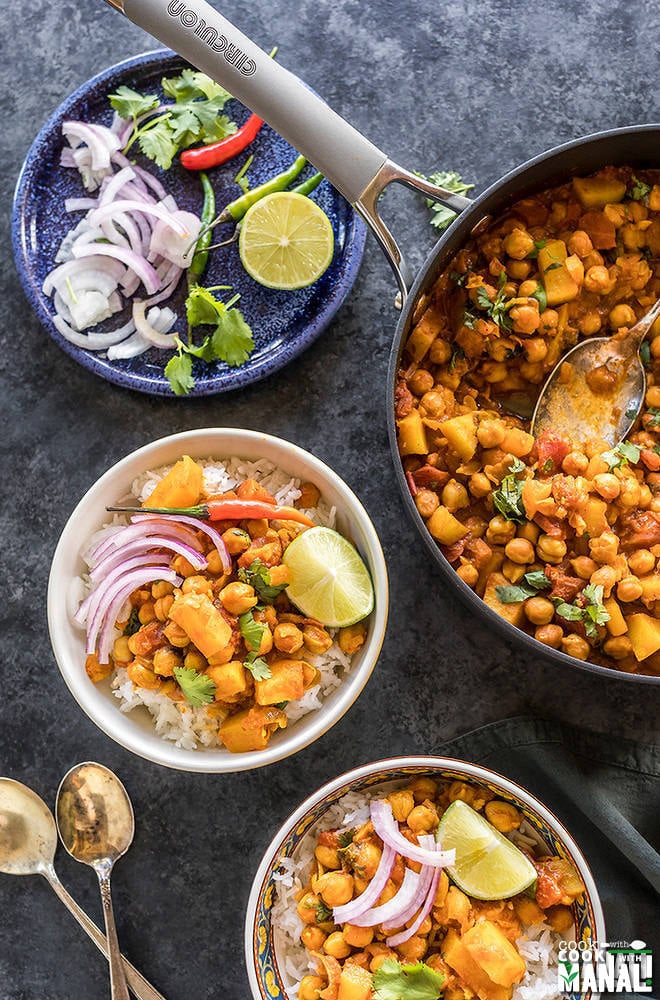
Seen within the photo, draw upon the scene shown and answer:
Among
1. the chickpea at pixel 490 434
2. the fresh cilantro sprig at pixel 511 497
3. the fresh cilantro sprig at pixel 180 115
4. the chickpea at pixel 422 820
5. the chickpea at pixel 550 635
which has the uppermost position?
the fresh cilantro sprig at pixel 180 115

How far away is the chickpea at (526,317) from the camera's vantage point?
2.62 m

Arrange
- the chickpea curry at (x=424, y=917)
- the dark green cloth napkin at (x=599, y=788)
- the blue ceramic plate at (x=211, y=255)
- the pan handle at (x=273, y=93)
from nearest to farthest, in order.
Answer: the pan handle at (x=273, y=93) < the chickpea curry at (x=424, y=917) < the dark green cloth napkin at (x=599, y=788) < the blue ceramic plate at (x=211, y=255)

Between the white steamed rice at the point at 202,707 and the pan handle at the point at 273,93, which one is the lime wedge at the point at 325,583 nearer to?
the white steamed rice at the point at 202,707

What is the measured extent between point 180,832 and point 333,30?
2693 millimetres

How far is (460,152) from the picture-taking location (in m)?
3.06

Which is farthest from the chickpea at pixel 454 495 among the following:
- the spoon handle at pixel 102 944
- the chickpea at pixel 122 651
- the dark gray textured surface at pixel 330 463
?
the spoon handle at pixel 102 944

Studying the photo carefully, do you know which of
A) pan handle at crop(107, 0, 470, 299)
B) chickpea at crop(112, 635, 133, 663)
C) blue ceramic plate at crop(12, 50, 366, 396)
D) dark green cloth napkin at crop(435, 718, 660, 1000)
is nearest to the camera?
pan handle at crop(107, 0, 470, 299)

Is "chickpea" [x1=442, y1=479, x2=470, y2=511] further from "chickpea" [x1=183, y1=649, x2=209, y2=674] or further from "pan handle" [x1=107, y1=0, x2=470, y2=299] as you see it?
"chickpea" [x1=183, y1=649, x2=209, y2=674]

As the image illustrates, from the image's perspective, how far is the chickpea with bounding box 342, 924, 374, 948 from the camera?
8.64 ft

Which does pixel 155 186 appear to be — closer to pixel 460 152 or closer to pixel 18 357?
pixel 18 357

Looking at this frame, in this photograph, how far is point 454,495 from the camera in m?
2.65

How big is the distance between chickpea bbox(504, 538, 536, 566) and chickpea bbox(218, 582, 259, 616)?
2.40 ft

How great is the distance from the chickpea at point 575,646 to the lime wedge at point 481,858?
1.79 feet

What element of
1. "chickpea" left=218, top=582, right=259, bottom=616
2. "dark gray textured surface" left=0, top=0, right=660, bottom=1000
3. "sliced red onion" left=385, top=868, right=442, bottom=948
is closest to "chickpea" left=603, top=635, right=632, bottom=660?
"dark gray textured surface" left=0, top=0, right=660, bottom=1000
